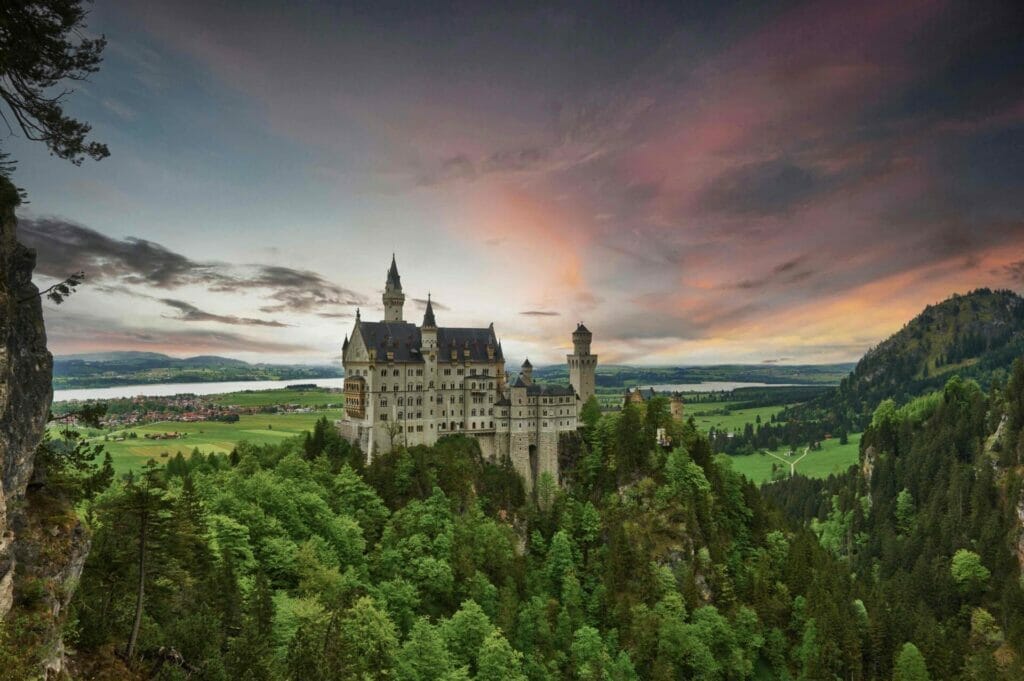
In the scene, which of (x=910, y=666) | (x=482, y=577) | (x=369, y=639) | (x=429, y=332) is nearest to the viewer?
(x=369, y=639)

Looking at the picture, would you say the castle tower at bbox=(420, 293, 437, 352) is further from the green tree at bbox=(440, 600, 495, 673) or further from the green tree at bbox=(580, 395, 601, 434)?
the green tree at bbox=(440, 600, 495, 673)

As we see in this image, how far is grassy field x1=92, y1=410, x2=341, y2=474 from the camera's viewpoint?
345 feet

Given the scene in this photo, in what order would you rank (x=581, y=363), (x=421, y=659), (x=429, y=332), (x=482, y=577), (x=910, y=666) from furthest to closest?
(x=581, y=363), (x=429, y=332), (x=910, y=666), (x=482, y=577), (x=421, y=659)

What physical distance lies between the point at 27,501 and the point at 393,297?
73.7m

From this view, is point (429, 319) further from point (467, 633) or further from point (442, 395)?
point (467, 633)

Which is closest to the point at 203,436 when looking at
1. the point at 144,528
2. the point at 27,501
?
the point at 144,528

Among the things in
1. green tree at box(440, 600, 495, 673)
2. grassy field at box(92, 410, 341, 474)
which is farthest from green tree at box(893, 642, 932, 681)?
grassy field at box(92, 410, 341, 474)

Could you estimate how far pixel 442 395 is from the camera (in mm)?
94125

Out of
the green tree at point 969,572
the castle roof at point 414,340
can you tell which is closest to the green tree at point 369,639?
the castle roof at point 414,340

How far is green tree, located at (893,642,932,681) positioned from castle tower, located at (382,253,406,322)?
86223mm

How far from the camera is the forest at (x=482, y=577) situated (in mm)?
38562

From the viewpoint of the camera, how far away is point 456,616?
207 ft

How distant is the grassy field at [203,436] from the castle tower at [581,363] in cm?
5854

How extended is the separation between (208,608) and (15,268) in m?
27.3
